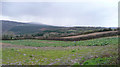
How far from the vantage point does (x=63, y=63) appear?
8633 mm

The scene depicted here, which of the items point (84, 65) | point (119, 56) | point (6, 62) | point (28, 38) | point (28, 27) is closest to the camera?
point (84, 65)

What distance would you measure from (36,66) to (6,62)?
9.64ft

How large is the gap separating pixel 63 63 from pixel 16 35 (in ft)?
80.3

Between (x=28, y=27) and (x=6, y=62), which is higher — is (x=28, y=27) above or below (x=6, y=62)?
above

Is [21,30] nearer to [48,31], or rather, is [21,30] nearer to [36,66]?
[48,31]

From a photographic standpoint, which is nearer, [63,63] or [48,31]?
[63,63]

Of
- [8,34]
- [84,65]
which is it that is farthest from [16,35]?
[84,65]

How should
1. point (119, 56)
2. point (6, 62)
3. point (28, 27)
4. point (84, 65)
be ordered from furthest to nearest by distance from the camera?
point (28, 27) < point (6, 62) < point (119, 56) < point (84, 65)

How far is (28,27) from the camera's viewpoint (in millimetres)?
30984

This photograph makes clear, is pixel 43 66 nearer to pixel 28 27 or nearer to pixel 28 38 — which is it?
pixel 28 38

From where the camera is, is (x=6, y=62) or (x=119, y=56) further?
(x=6, y=62)

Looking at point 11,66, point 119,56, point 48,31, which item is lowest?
point 11,66

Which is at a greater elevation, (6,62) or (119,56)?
(119,56)

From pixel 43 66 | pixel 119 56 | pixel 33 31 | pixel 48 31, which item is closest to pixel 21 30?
pixel 33 31
